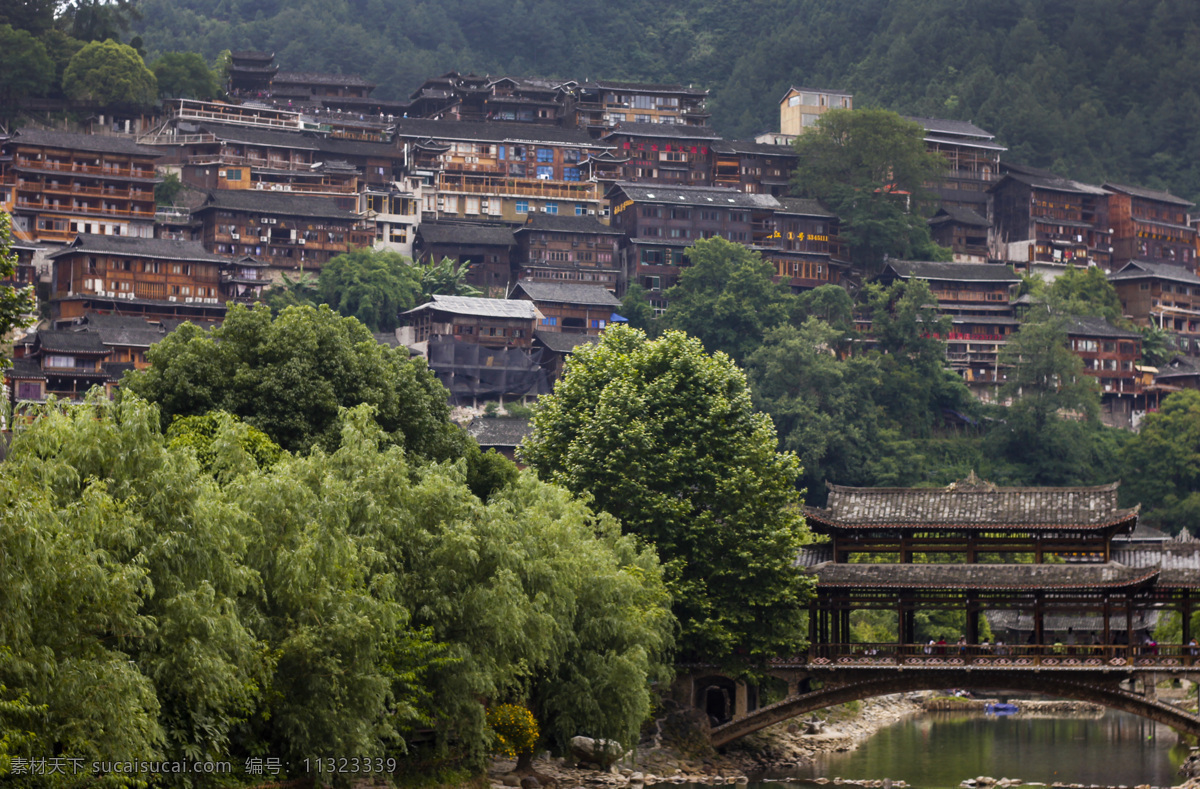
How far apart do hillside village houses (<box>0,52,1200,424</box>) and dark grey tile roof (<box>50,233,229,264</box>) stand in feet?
0.59

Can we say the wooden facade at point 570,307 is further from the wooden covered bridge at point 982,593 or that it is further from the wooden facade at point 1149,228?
the wooden covered bridge at point 982,593

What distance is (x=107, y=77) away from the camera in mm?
108625

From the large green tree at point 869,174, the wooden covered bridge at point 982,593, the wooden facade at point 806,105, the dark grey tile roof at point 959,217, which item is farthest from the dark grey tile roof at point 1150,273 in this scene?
the wooden covered bridge at point 982,593

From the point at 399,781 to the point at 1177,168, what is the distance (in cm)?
13156

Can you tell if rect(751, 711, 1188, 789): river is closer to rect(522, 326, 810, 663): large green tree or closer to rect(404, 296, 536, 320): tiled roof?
rect(522, 326, 810, 663): large green tree

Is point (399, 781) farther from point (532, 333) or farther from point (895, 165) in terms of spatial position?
point (895, 165)

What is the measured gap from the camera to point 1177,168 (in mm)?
149125

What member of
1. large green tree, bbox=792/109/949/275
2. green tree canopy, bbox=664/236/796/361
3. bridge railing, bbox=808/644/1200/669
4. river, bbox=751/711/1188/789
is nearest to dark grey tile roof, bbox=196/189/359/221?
green tree canopy, bbox=664/236/796/361

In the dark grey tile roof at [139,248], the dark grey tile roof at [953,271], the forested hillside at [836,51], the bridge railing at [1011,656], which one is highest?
the forested hillside at [836,51]

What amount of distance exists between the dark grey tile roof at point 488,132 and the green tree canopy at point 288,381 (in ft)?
217

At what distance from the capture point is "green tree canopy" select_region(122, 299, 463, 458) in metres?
44.2

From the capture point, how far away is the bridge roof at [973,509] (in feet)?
153

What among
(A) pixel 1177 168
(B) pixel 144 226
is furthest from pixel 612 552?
(A) pixel 1177 168

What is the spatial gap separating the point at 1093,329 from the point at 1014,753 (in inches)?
2254
